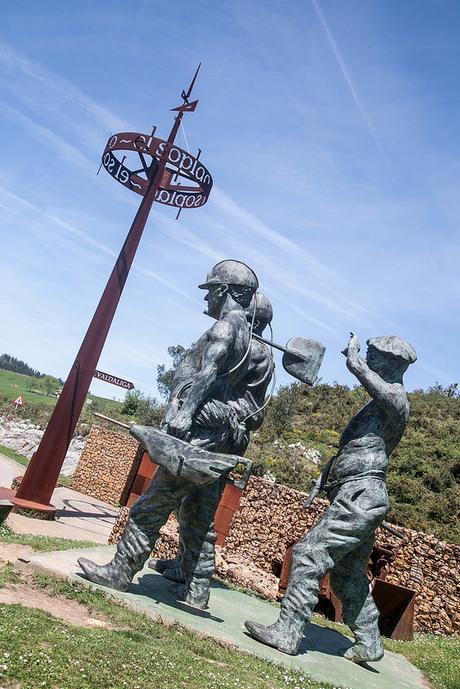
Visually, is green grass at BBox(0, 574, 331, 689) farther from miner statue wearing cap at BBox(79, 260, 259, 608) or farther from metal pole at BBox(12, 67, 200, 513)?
metal pole at BBox(12, 67, 200, 513)

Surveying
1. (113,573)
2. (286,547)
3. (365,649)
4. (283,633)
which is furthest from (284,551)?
(113,573)

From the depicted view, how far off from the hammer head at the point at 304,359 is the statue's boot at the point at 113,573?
77.8 inches

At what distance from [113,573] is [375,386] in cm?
235

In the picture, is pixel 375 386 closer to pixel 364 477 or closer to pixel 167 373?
pixel 364 477

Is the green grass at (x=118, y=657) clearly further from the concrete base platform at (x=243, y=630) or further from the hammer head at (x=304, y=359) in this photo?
the hammer head at (x=304, y=359)

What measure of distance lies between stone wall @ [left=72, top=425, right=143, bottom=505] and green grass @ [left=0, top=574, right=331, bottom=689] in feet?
44.0

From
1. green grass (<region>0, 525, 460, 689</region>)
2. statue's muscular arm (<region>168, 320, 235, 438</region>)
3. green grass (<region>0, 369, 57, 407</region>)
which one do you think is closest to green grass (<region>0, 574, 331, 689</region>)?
green grass (<region>0, 525, 460, 689</region>)

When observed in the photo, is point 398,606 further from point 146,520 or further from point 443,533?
point 443,533

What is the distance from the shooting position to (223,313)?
16.5 ft

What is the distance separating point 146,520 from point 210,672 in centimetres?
143

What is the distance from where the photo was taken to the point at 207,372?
14.8 ft

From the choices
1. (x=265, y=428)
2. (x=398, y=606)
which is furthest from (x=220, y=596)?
(x=265, y=428)

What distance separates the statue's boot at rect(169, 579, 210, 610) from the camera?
4832 mm

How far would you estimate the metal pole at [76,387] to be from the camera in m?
10.1
